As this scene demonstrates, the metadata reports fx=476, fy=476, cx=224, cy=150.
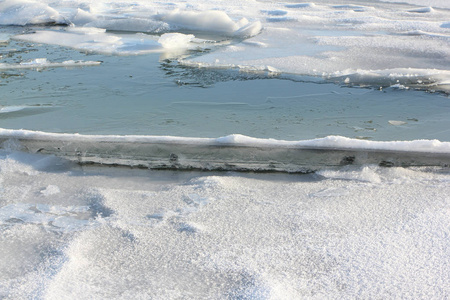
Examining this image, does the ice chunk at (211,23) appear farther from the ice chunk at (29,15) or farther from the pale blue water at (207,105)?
the pale blue water at (207,105)

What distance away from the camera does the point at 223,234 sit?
1787mm

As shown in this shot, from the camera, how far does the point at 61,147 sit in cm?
260

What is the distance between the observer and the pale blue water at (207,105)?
3.13 m

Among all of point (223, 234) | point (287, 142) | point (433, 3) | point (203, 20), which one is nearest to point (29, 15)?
point (203, 20)

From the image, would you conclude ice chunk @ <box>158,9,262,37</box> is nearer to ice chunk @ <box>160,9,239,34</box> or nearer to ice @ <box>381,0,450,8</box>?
ice chunk @ <box>160,9,239,34</box>

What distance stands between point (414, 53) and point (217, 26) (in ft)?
9.99

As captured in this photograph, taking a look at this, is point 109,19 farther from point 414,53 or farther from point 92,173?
point 92,173

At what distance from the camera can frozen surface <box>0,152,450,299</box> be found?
1485 mm

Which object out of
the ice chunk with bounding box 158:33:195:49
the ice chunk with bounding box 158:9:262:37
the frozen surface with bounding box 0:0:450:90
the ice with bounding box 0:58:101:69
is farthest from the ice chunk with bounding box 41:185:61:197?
the ice chunk with bounding box 158:9:262:37

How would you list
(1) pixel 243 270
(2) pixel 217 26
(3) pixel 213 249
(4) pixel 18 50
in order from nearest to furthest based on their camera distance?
(1) pixel 243 270 < (3) pixel 213 249 < (4) pixel 18 50 < (2) pixel 217 26

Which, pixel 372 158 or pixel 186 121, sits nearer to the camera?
pixel 372 158

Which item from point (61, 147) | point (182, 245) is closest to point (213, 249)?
point (182, 245)

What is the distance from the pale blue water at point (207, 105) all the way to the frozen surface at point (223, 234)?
0.77m

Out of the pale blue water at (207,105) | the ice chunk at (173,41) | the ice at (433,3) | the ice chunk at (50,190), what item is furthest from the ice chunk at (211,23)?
the ice chunk at (50,190)
